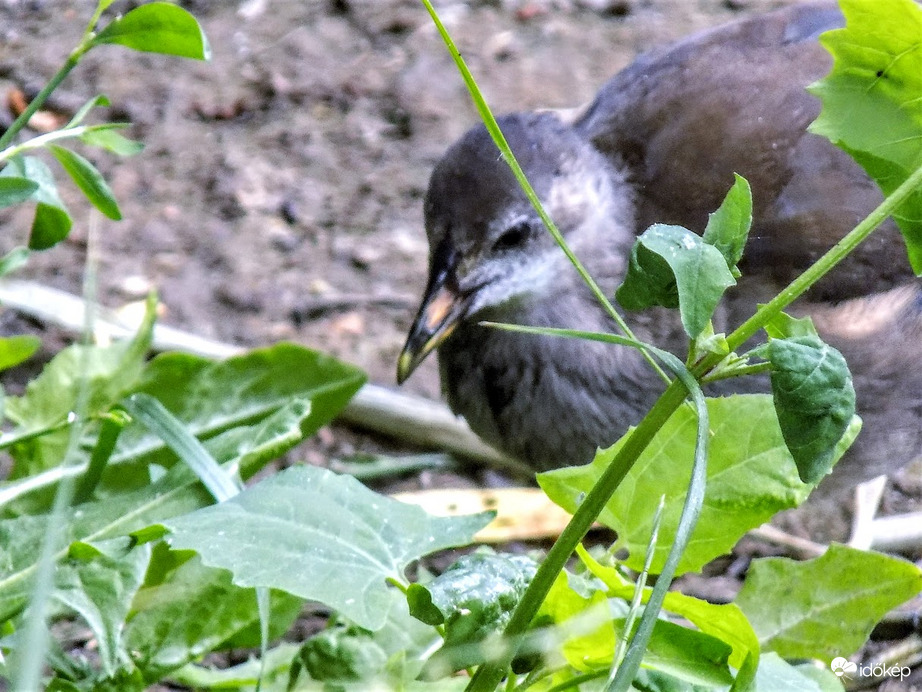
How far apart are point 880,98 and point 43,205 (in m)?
1.17

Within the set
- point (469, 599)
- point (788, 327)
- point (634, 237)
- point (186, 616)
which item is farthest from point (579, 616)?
point (634, 237)

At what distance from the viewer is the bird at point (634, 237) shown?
249cm

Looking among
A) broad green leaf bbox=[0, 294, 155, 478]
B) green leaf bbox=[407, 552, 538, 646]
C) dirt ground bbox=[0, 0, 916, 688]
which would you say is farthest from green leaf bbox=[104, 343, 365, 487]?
green leaf bbox=[407, 552, 538, 646]

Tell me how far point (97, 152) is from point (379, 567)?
262cm

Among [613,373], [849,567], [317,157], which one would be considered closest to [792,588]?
[849,567]

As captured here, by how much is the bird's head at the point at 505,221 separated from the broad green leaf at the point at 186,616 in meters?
0.72

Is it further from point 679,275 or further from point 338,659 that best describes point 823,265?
point 338,659

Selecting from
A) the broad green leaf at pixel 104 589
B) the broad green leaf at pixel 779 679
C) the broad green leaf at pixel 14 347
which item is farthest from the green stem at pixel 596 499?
the broad green leaf at pixel 14 347

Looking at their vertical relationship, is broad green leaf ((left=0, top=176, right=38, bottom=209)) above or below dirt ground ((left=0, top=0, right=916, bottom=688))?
above

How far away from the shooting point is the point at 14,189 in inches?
59.6

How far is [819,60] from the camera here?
269 centimetres

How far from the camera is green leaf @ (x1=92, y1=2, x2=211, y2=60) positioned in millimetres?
1614

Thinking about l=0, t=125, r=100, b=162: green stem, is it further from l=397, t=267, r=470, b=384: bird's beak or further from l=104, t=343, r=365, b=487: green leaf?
l=397, t=267, r=470, b=384: bird's beak

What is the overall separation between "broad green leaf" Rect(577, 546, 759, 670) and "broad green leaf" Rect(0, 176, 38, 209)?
808 millimetres
